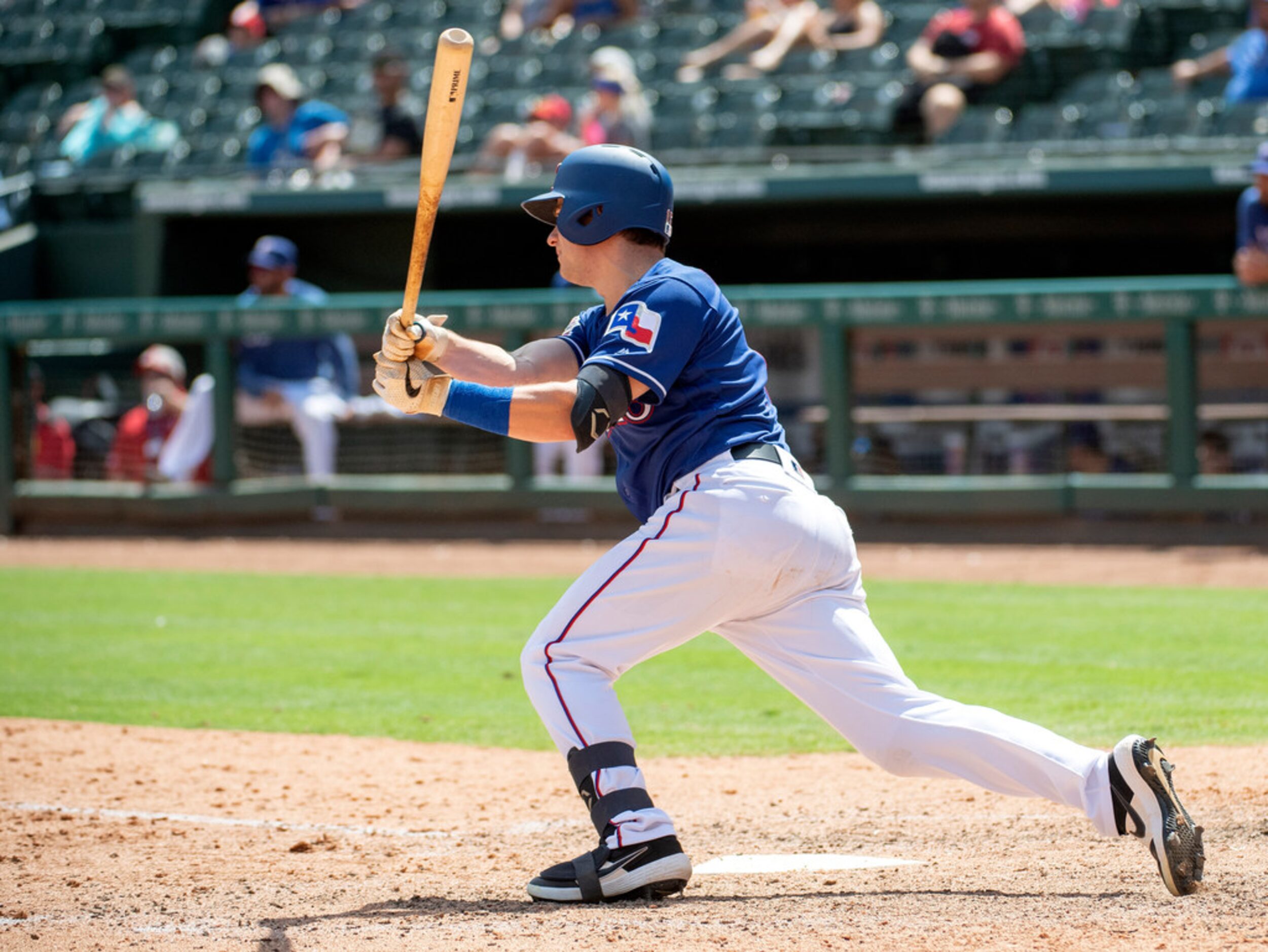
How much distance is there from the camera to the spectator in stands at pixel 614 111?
1087 centimetres

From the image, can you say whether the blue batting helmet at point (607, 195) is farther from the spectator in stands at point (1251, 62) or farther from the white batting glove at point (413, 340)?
the spectator in stands at point (1251, 62)

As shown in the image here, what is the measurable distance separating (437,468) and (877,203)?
13.0 feet

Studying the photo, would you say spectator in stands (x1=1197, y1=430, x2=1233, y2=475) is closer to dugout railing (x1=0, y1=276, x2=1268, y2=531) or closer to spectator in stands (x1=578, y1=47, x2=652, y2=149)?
Result: dugout railing (x1=0, y1=276, x2=1268, y2=531)

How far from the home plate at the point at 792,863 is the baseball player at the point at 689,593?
366 mm

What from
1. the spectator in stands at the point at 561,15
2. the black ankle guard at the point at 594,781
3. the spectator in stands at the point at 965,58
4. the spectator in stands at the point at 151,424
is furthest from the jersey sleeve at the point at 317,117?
the black ankle guard at the point at 594,781

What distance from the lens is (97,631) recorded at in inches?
273

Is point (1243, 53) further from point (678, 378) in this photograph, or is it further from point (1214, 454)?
point (678, 378)

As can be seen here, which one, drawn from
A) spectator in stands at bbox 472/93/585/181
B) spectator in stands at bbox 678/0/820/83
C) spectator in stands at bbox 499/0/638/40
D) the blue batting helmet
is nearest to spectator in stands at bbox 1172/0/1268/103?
spectator in stands at bbox 678/0/820/83

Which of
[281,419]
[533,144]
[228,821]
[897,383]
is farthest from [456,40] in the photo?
[533,144]

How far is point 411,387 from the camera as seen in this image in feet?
9.64

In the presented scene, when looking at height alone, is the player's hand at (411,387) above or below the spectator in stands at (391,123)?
below

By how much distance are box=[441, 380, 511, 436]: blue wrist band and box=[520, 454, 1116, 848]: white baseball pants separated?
37cm

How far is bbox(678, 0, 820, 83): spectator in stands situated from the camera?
1245 cm

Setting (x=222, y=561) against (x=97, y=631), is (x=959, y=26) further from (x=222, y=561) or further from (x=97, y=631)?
(x=97, y=631)
